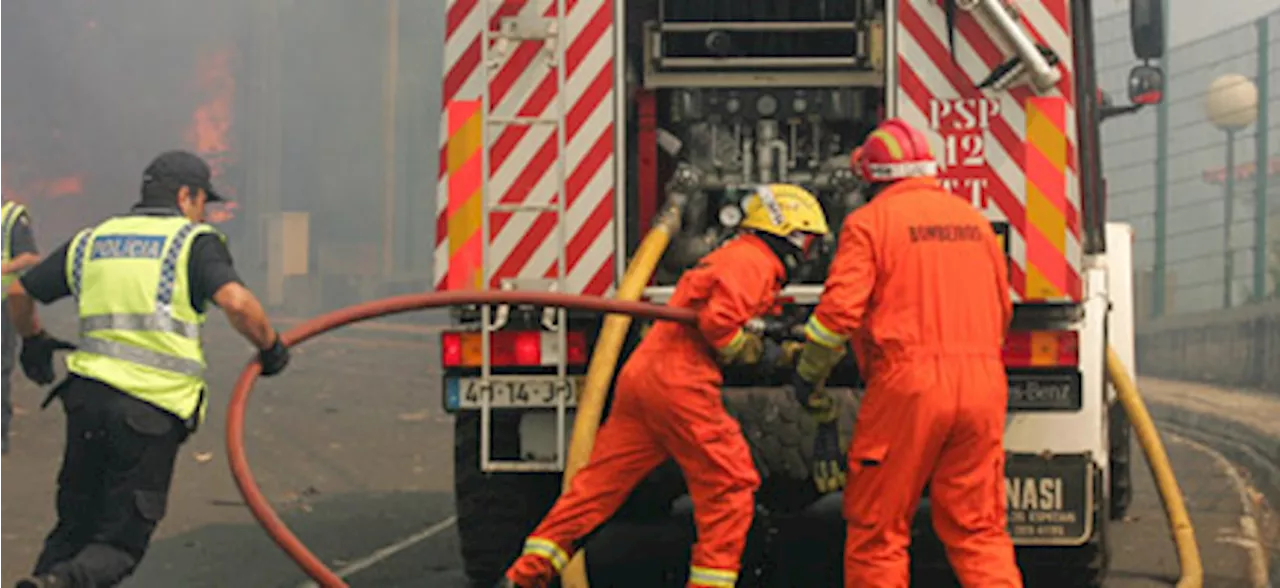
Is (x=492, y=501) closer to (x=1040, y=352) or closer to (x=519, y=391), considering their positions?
(x=519, y=391)

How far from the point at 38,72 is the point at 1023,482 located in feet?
156

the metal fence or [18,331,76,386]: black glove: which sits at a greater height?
the metal fence

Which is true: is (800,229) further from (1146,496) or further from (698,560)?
(1146,496)

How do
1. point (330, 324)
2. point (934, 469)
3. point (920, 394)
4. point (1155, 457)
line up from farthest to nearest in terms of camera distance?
point (1155, 457) < point (330, 324) < point (934, 469) < point (920, 394)

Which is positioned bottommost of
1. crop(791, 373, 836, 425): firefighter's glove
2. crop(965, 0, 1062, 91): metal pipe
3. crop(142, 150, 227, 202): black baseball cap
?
crop(791, 373, 836, 425): firefighter's glove

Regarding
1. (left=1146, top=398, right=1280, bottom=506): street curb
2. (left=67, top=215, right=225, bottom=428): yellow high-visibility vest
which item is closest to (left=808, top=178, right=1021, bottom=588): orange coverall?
(left=67, top=215, right=225, bottom=428): yellow high-visibility vest

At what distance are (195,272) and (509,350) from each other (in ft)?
4.56

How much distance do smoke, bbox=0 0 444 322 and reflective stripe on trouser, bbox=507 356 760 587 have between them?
32.9m

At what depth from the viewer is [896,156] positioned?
21.7 ft

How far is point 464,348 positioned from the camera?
754cm

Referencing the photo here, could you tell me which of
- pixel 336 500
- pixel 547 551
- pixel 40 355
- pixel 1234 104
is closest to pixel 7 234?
pixel 336 500

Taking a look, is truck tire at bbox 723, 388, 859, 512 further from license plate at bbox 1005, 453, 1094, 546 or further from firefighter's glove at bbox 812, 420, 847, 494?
license plate at bbox 1005, 453, 1094, 546

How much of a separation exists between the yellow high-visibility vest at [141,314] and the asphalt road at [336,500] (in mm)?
1968

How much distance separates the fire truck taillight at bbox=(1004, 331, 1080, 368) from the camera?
7.42 metres
